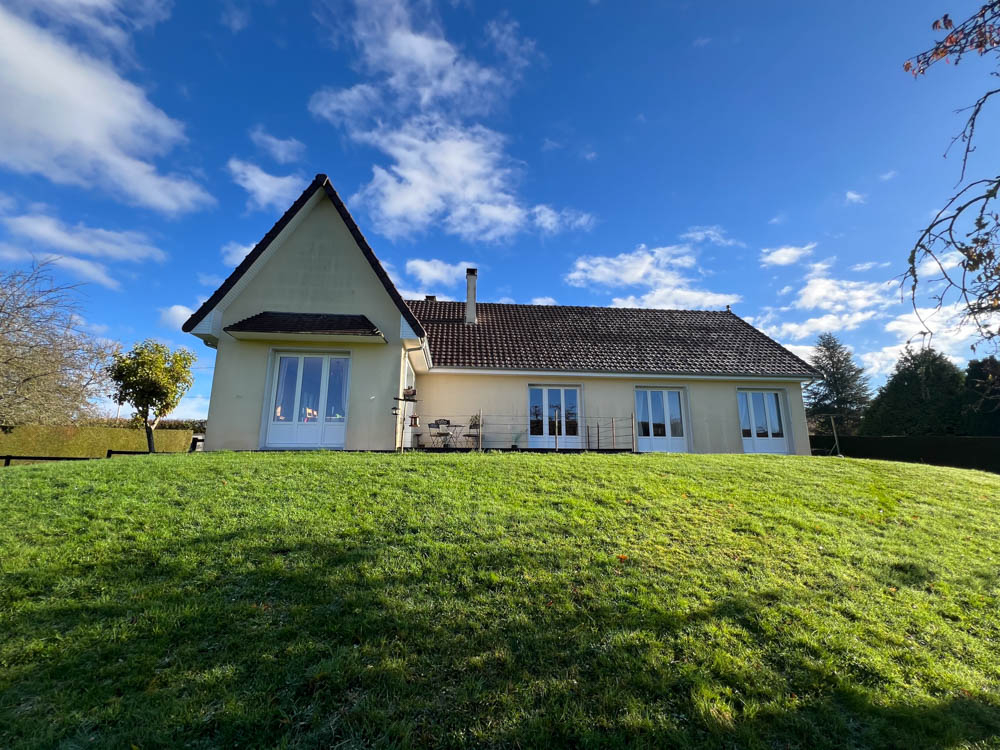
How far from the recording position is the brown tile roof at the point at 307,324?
10953 mm

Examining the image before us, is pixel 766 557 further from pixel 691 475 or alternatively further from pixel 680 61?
pixel 680 61

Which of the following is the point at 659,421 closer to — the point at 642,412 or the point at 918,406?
the point at 642,412

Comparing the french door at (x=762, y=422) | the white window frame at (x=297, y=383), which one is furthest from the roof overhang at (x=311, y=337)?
the french door at (x=762, y=422)

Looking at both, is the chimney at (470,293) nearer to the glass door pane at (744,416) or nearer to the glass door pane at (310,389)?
the glass door pane at (310,389)

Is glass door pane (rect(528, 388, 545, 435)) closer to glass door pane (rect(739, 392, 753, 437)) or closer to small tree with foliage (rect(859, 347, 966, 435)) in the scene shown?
glass door pane (rect(739, 392, 753, 437))

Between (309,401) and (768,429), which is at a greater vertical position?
(309,401)

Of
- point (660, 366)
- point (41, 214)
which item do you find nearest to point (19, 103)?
point (41, 214)

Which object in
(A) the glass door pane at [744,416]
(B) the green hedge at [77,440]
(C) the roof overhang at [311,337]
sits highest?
(C) the roof overhang at [311,337]

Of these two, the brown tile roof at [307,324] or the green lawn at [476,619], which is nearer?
the green lawn at [476,619]

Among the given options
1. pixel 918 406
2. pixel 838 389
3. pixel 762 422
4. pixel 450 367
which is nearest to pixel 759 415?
pixel 762 422

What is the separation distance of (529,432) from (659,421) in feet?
15.9

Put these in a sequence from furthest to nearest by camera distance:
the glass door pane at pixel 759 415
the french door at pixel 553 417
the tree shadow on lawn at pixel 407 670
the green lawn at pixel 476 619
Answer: the glass door pane at pixel 759 415, the french door at pixel 553 417, the green lawn at pixel 476 619, the tree shadow on lawn at pixel 407 670

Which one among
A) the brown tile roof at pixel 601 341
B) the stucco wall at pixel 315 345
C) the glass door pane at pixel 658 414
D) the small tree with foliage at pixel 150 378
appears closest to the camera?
the stucco wall at pixel 315 345

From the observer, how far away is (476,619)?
3.79 metres
